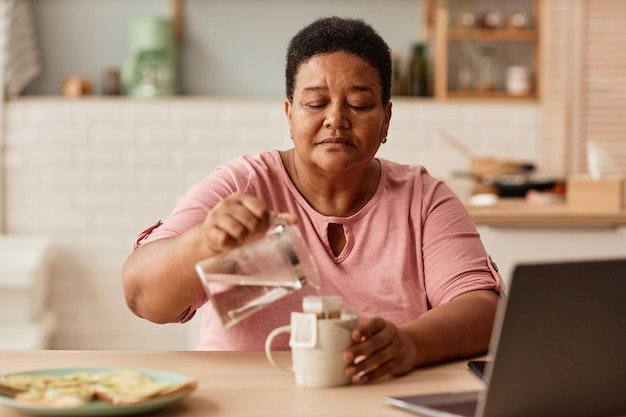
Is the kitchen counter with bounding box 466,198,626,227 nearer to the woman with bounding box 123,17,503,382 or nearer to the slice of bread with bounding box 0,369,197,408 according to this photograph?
the woman with bounding box 123,17,503,382

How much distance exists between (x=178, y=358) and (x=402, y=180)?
1.98ft

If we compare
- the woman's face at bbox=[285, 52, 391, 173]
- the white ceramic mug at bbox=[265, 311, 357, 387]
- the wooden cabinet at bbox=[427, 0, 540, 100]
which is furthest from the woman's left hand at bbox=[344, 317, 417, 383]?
the wooden cabinet at bbox=[427, 0, 540, 100]

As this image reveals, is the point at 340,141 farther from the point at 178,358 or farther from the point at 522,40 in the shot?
the point at 522,40

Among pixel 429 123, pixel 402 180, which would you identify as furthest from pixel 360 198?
pixel 429 123

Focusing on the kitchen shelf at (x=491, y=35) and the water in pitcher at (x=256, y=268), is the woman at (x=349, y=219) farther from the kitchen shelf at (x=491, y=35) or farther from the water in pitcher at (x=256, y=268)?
the kitchen shelf at (x=491, y=35)

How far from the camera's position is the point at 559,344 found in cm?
112

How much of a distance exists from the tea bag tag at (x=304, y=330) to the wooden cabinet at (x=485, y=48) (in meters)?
3.47

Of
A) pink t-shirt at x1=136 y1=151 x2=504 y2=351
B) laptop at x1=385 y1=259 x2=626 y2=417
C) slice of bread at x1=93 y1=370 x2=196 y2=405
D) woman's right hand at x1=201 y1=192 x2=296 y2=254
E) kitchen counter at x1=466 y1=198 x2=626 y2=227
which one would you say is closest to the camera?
laptop at x1=385 y1=259 x2=626 y2=417

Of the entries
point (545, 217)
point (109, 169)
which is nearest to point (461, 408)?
point (545, 217)

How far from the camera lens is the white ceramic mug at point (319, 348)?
1.33 meters

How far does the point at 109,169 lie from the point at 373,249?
10.0 ft

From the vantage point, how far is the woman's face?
1721 mm

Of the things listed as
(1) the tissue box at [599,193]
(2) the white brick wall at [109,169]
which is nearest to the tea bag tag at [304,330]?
(1) the tissue box at [599,193]

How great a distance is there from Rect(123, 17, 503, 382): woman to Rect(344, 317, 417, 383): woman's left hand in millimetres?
95
